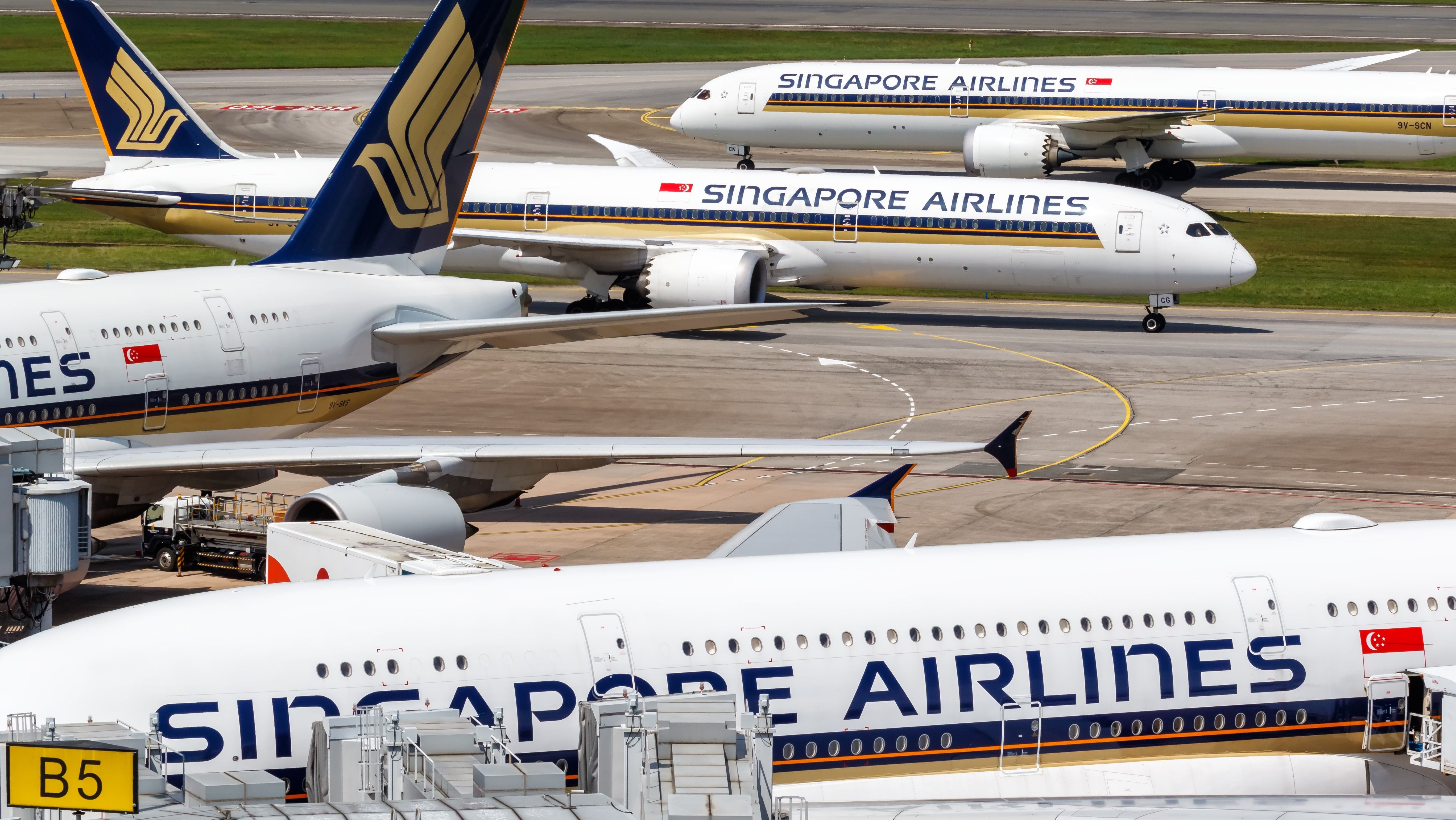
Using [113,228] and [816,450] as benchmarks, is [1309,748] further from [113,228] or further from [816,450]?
[113,228]

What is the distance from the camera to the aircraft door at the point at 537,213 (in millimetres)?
55844

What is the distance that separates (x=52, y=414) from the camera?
3008cm

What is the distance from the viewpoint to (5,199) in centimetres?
5131

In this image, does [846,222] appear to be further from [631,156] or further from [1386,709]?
[1386,709]

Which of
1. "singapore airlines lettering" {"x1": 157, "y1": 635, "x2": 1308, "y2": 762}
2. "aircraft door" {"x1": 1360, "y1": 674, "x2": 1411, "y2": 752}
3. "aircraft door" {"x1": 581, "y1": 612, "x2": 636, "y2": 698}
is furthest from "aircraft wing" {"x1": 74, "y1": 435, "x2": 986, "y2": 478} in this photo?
"aircraft door" {"x1": 581, "y1": 612, "x2": 636, "y2": 698}

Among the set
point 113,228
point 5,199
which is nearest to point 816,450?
point 5,199

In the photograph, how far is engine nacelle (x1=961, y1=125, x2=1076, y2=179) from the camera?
7200 centimetres

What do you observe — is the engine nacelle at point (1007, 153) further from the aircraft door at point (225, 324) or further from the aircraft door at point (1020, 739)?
the aircraft door at point (1020, 739)

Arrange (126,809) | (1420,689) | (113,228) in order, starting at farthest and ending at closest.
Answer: (113,228), (1420,689), (126,809)

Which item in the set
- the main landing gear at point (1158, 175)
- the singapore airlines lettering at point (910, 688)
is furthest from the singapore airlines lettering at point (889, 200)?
the singapore airlines lettering at point (910, 688)

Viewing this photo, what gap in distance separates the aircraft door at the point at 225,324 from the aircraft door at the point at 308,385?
4.81ft

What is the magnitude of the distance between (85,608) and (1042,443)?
21.5 m

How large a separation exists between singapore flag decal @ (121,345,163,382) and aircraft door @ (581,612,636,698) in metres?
15.6

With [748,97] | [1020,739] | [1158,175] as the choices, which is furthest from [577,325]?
[1158,175]
